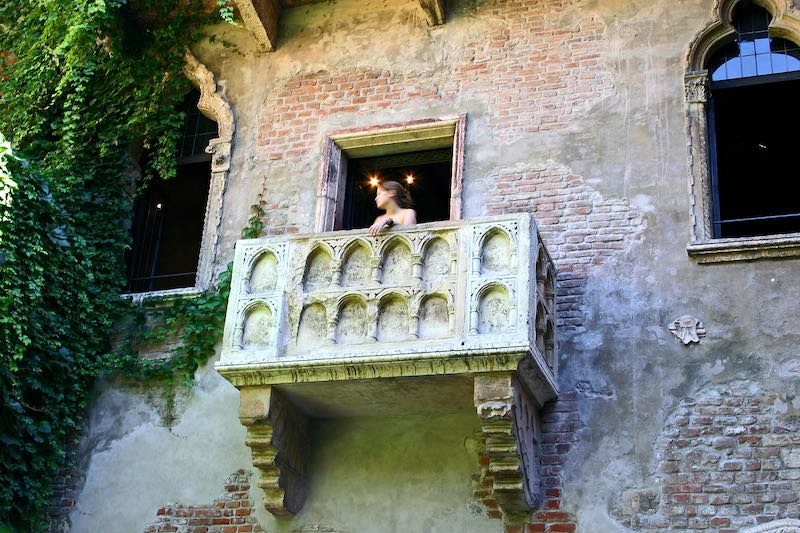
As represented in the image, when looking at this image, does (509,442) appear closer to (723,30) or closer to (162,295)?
(162,295)

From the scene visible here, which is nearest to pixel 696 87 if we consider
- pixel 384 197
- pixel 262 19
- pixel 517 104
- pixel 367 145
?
pixel 517 104

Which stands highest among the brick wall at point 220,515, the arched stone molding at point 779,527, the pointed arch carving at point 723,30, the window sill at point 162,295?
the pointed arch carving at point 723,30

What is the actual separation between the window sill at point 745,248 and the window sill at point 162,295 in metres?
4.26

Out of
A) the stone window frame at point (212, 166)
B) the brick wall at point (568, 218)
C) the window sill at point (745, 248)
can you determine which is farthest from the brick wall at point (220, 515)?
the window sill at point (745, 248)

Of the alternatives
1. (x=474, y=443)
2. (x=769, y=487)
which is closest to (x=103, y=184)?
(x=474, y=443)

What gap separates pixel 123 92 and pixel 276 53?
1551 mm

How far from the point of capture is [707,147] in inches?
383

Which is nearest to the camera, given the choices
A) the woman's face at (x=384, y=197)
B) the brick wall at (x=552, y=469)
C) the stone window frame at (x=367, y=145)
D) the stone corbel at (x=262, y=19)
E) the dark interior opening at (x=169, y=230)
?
the brick wall at (x=552, y=469)

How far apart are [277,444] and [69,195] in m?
3.40

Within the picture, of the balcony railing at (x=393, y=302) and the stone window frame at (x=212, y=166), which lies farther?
the stone window frame at (x=212, y=166)

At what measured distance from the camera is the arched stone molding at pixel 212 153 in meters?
10.6

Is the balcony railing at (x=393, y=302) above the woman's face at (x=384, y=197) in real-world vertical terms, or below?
below

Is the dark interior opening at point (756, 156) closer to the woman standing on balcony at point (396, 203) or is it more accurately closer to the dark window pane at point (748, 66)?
the dark window pane at point (748, 66)

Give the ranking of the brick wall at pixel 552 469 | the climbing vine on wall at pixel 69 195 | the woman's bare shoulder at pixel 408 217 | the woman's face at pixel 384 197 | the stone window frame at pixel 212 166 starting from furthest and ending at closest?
the stone window frame at pixel 212 166
the climbing vine on wall at pixel 69 195
the woman's face at pixel 384 197
the woman's bare shoulder at pixel 408 217
the brick wall at pixel 552 469
